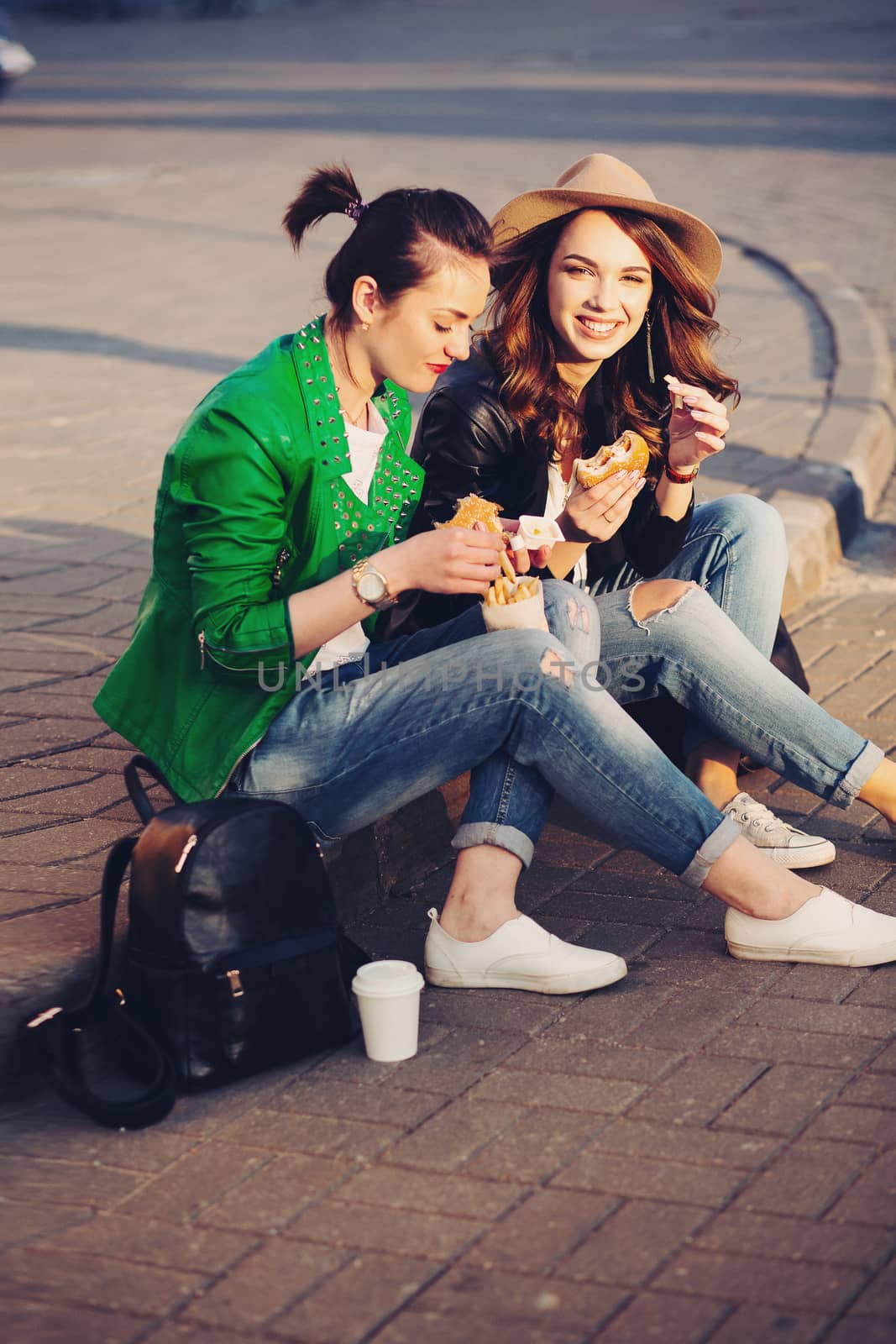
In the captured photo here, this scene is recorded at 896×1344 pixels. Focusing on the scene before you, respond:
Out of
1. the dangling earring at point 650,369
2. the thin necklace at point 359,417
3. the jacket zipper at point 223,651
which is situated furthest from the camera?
the dangling earring at point 650,369

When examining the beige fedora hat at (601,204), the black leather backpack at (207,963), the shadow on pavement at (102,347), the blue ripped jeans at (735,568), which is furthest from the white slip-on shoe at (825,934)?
the shadow on pavement at (102,347)

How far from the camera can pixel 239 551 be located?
2809 millimetres

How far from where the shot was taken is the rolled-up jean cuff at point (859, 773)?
325cm

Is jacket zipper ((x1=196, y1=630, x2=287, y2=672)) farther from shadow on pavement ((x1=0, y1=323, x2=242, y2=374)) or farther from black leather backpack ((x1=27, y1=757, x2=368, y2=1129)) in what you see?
shadow on pavement ((x1=0, y1=323, x2=242, y2=374))

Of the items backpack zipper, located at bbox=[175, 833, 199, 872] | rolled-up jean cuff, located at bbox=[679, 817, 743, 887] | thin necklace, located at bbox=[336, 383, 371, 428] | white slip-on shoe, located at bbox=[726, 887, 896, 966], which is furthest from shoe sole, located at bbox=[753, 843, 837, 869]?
backpack zipper, located at bbox=[175, 833, 199, 872]

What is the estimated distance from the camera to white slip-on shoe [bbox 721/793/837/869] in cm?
346

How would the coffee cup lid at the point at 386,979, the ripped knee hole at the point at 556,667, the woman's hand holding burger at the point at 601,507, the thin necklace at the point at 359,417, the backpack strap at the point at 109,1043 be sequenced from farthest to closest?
1. the woman's hand holding burger at the point at 601,507
2. the thin necklace at the point at 359,417
3. the ripped knee hole at the point at 556,667
4. the coffee cup lid at the point at 386,979
5. the backpack strap at the point at 109,1043

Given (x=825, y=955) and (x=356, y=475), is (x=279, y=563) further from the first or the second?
(x=825, y=955)

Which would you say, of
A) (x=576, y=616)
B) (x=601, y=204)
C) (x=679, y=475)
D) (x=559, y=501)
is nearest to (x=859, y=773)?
(x=576, y=616)

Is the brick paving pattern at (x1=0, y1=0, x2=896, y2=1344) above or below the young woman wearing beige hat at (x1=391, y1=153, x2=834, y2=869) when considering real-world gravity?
below

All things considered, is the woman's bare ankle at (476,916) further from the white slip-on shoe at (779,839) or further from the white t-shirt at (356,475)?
the white slip-on shoe at (779,839)

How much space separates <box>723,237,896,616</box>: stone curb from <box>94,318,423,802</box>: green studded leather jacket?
7.89ft

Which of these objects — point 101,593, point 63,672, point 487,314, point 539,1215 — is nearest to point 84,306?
point 101,593

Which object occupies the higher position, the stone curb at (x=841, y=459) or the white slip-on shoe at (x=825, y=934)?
the stone curb at (x=841, y=459)
